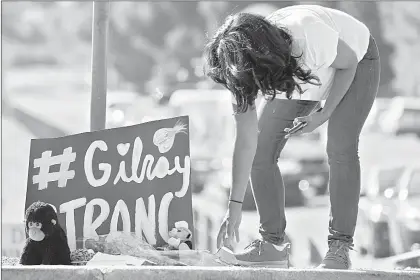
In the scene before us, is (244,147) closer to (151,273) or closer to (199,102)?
(151,273)

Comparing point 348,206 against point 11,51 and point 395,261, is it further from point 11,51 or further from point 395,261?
point 11,51

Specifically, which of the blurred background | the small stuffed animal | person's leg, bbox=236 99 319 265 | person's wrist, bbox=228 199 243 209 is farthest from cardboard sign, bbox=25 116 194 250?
the blurred background

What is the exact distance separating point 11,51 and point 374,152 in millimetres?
6885

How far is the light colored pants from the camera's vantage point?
3.42 meters

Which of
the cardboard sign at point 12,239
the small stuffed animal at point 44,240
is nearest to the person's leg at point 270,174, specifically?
the small stuffed animal at point 44,240

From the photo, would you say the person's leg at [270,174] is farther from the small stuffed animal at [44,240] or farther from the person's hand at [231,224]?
the small stuffed animal at [44,240]

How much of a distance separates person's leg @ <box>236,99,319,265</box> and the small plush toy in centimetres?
30

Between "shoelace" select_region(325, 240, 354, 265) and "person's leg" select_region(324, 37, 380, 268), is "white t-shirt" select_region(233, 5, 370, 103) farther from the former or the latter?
"shoelace" select_region(325, 240, 354, 265)

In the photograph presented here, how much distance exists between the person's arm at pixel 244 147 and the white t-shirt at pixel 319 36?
22 centimetres

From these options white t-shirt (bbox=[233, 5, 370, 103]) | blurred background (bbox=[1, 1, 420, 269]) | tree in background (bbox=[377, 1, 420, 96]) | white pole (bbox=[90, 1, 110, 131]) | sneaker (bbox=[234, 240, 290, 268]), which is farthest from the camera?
tree in background (bbox=[377, 1, 420, 96])

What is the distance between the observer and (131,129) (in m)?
3.95

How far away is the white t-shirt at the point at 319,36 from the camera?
10.5 feet

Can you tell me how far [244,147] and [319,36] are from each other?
0.61 m

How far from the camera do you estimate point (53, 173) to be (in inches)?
150
